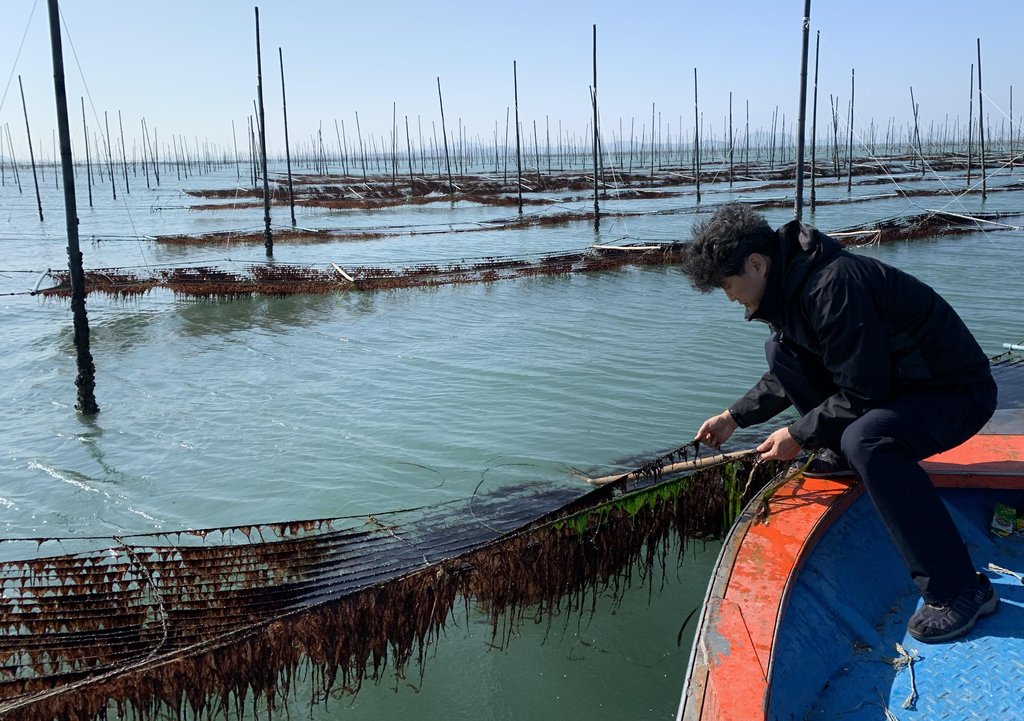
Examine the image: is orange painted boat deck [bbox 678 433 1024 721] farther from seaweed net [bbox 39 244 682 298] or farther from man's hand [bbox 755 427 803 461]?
seaweed net [bbox 39 244 682 298]

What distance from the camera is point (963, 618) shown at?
2320mm

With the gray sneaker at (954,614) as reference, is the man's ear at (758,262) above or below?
A: above

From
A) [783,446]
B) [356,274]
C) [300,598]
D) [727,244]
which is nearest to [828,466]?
[783,446]

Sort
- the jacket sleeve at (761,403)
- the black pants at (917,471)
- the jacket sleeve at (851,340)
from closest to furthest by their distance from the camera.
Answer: the jacket sleeve at (851,340)
the black pants at (917,471)
the jacket sleeve at (761,403)

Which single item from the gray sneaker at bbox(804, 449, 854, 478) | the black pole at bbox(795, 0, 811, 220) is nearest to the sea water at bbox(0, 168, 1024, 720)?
the gray sneaker at bbox(804, 449, 854, 478)

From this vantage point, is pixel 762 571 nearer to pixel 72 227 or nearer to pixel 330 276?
pixel 72 227

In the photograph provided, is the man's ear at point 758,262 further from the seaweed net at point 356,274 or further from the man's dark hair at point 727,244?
the seaweed net at point 356,274

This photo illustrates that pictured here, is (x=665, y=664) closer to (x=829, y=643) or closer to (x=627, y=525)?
(x=627, y=525)

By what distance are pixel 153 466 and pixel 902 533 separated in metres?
5.84

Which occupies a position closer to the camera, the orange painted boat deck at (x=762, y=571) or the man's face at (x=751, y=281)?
the orange painted boat deck at (x=762, y=571)

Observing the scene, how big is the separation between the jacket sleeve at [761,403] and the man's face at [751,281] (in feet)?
1.77

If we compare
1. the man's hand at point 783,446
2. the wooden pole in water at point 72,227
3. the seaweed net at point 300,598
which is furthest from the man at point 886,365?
the wooden pole in water at point 72,227

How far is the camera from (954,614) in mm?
2322

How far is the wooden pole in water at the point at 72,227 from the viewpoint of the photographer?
269 inches
